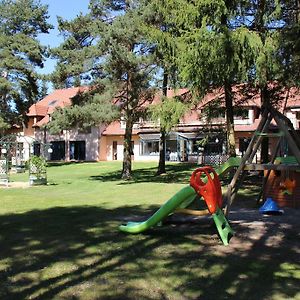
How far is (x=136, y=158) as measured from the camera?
46.9 m

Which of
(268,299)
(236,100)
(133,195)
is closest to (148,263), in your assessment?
(268,299)

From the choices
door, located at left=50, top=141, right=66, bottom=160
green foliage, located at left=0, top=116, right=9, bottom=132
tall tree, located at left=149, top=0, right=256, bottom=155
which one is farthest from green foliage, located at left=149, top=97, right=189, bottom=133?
door, located at left=50, top=141, right=66, bottom=160

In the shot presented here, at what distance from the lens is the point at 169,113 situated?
733 inches

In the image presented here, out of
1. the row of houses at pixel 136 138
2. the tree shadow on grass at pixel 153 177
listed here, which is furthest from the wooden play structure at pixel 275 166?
the row of houses at pixel 136 138

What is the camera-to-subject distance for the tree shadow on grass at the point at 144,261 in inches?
200

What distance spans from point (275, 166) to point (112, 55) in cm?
1433

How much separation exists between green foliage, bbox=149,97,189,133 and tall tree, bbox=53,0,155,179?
158 inches

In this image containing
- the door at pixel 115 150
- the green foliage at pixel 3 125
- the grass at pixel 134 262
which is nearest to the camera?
the grass at pixel 134 262

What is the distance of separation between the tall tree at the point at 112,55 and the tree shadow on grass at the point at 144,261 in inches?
538

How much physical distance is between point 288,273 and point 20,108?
41316 mm

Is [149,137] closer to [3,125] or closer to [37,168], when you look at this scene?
[3,125]

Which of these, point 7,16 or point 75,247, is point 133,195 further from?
point 7,16

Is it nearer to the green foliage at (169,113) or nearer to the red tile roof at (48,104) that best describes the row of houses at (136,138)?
the red tile roof at (48,104)

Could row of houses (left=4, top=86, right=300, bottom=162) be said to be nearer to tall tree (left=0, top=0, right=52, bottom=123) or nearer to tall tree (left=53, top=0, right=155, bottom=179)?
tall tree (left=0, top=0, right=52, bottom=123)
